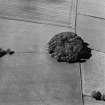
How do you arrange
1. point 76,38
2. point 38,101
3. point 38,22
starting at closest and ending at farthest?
point 38,101, point 76,38, point 38,22

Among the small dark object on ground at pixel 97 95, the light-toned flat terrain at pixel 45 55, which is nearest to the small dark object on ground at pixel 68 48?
the light-toned flat terrain at pixel 45 55

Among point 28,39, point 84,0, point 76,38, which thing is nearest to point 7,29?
point 28,39

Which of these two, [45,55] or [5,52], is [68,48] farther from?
[5,52]

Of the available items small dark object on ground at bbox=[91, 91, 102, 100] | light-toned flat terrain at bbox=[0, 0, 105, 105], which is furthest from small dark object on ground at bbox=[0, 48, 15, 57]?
small dark object on ground at bbox=[91, 91, 102, 100]

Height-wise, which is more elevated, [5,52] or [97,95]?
[5,52]

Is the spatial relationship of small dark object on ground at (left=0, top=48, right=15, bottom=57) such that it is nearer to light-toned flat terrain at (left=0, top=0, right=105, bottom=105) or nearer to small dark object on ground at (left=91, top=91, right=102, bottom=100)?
light-toned flat terrain at (left=0, top=0, right=105, bottom=105)

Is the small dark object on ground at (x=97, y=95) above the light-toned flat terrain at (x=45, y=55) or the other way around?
the other way around

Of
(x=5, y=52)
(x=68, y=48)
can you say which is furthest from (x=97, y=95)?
(x=5, y=52)

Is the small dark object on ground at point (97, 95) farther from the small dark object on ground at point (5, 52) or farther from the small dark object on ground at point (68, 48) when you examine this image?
the small dark object on ground at point (5, 52)

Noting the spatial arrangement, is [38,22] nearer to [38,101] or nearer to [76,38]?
[76,38]
